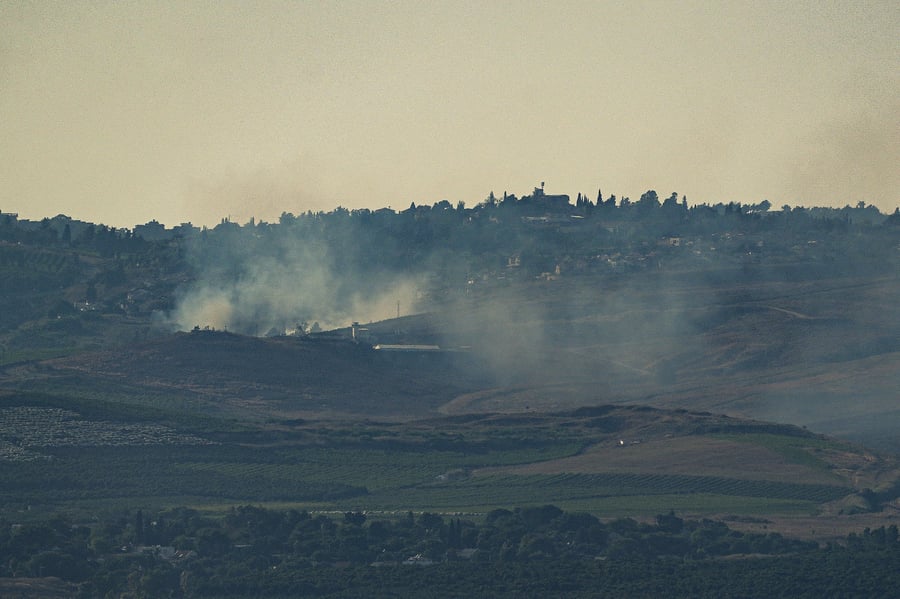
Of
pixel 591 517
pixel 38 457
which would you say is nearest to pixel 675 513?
pixel 591 517

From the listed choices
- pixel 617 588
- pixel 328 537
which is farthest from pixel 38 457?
pixel 617 588

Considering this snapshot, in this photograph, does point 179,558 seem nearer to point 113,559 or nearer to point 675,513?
point 113,559

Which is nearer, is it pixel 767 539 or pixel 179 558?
pixel 179 558

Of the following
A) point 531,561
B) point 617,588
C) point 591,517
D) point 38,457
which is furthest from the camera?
point 38,457

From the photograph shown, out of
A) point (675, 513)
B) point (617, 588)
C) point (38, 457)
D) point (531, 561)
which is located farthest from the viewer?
point (38, 457)

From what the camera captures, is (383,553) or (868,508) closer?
(383,553)

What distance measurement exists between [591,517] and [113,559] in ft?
147

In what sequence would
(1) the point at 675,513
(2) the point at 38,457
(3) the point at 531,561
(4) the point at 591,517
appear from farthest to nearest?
(2) the point at 38,457, (1) the point at 675,513, (4) the point at 591,517, (3) the point at 531,561

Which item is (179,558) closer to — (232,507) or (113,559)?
(113,559)

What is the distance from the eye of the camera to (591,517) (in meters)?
172

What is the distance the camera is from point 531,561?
15662cm

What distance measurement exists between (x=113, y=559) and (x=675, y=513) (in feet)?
195

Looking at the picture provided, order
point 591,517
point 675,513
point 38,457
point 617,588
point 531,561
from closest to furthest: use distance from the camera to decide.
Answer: point 617,588 → point 531,561 → point 591,517 → point 675,513 → point 38,457

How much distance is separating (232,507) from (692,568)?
4938 centimetres
